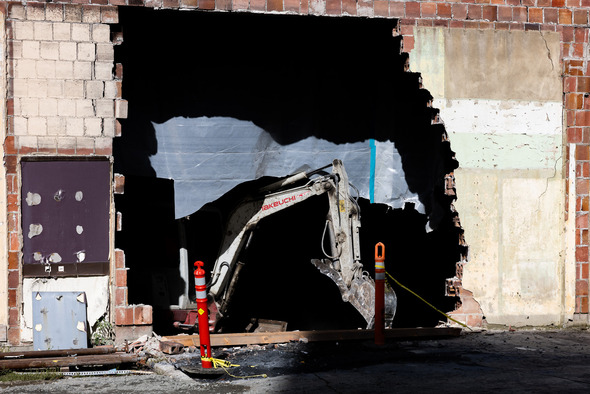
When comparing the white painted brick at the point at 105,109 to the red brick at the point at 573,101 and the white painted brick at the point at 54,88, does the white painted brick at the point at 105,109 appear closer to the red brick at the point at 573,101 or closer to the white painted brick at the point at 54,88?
the white painted brick at the point at 54,88

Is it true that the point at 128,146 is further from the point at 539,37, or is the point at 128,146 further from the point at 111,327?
the point at 539,37

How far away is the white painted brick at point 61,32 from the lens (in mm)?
10203

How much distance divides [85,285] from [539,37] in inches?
267

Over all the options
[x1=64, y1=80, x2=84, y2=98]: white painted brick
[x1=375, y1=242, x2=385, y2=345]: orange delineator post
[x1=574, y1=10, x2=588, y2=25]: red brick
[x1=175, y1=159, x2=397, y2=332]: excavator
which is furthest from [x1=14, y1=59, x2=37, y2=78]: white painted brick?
[x1=574, y1=10, x2=588, y2=25]: red brick

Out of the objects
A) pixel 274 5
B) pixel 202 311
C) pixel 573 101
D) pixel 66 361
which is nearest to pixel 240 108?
pixel 274 5

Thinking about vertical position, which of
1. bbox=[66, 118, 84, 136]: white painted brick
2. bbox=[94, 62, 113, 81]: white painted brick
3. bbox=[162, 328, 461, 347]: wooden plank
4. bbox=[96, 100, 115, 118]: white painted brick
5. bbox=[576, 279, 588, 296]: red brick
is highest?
bbox=[94, 62, 113, 81]: white painted brick

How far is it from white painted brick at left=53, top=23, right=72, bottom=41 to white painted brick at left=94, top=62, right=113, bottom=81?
0.47 meters

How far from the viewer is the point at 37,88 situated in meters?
10.2

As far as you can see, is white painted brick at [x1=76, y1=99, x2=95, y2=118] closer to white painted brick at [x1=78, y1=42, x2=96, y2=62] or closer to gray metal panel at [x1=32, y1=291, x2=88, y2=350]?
white painted brick at [x1=78, y1=42, x2=96, y2=62]

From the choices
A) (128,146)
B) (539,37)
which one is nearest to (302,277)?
(128,146)

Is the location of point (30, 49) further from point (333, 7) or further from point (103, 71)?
point (333, 7)

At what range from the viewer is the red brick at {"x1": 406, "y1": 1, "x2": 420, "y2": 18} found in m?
11.3

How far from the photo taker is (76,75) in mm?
10266

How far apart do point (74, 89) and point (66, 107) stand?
0.24 meters
